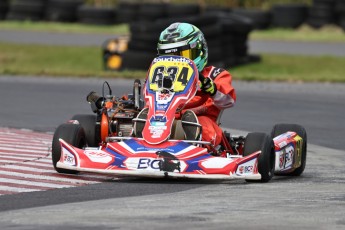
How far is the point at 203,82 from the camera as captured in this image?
877 cm

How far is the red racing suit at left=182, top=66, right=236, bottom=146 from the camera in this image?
866cm

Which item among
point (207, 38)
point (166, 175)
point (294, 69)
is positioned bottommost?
point (294, 69)

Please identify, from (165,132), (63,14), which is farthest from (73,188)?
(63,14)

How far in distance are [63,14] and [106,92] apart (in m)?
15.9

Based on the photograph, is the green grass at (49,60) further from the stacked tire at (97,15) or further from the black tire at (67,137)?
the black tire at (67,137)

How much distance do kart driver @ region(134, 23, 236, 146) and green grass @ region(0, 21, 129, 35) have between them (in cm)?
2099

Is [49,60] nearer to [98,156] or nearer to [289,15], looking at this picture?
[289,15]

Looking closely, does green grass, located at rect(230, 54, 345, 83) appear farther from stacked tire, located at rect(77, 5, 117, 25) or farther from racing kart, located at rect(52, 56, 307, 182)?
racing kart, located at rect(52, 56, 307, 182)

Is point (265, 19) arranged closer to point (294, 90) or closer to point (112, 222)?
point (294, 90)

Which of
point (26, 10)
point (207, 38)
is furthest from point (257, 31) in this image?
point (207, 38)

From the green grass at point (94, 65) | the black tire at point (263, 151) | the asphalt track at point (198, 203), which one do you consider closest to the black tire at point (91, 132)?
the asphalt track at point (198, 203)

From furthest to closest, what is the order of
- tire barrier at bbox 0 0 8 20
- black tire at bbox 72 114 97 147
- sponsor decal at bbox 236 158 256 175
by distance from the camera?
tire barrier at bbox 0 0 8 20
black tire at bbox 72 114 97 147
sponsor decal at bbox 236 158 256 175

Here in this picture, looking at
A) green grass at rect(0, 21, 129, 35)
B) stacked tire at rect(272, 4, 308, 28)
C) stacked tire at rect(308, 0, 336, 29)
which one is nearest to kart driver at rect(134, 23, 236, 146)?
stacked tire at rect(308, 0, 336, 29)

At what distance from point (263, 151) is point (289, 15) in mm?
21609
